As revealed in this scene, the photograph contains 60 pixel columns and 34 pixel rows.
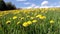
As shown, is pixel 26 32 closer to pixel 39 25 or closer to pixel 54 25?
pixel 39 25

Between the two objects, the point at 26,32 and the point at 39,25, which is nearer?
the point at 26,32

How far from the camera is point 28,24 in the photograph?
2.65 metres

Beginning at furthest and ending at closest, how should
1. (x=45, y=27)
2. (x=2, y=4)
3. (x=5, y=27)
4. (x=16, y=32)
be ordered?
(x=2, y=4) < (x=5, y=27) < (x=45, y=27) < (x=16, y=32)

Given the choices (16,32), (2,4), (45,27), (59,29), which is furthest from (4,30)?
(2,4)

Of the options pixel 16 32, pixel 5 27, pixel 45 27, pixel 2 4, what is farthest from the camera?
pixel 2 4

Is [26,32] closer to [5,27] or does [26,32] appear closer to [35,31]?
[35,31]

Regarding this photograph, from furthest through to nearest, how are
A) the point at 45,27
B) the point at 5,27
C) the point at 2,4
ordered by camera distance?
the point at 2,4, the point at 5,27, the point at 45,27

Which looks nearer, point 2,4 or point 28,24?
point 28,24

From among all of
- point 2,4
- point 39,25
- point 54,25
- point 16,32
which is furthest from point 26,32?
point 2,4

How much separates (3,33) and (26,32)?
0.37m

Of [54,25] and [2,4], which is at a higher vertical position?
[54,25]

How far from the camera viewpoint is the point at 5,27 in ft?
9.72

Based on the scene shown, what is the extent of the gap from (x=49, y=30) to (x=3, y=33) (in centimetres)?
66

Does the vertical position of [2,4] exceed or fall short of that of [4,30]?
it falls short
